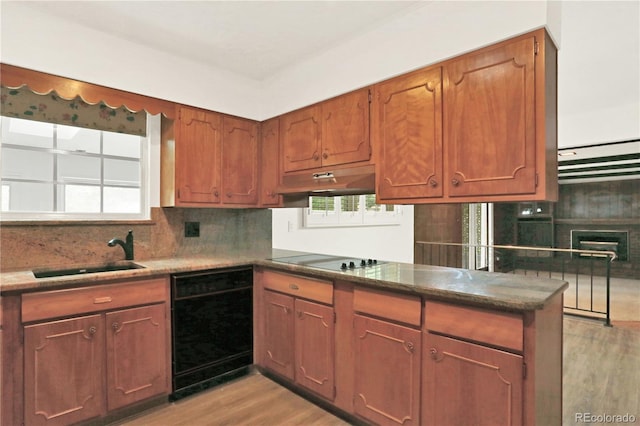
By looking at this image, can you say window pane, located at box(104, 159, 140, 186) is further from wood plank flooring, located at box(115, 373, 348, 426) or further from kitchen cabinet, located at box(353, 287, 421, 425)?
kitchen cabinet, located at box(353, 287, 421, 425)

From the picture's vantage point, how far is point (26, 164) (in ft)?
7.87

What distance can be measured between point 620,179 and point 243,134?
32.0ft

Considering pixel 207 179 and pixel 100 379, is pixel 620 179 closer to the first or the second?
pixel 207 179

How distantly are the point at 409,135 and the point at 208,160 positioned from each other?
1.67 m

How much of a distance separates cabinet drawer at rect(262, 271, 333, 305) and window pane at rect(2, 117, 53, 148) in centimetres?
185

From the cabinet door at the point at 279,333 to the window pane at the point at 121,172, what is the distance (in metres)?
1.46

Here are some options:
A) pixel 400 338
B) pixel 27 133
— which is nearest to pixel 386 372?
pixel 400 338

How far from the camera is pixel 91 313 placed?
2.01 m

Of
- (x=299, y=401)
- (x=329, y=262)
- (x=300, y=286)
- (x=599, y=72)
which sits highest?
(x=599, y=72)

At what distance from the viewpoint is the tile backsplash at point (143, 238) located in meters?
2.29

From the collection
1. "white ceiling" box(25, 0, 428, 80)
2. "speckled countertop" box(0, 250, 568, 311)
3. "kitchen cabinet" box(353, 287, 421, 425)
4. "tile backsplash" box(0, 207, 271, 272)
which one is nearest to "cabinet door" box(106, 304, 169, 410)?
"speckled countertop" box(0, 250, 568, 311)

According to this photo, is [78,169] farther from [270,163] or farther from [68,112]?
[270,163]

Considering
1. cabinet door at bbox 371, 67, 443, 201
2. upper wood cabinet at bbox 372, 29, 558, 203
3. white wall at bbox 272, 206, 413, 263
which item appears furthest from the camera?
white wall at bbox 272, 206, 413, 263

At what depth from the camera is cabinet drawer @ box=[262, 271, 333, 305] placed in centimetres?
222
